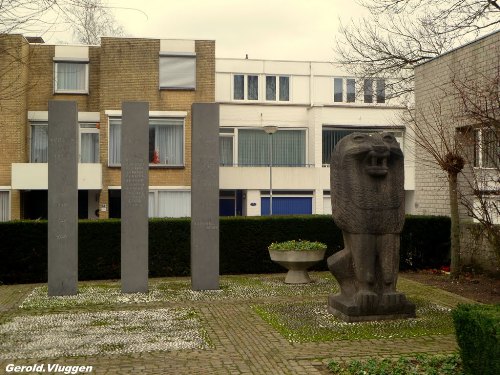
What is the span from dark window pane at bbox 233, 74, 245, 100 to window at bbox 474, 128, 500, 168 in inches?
741

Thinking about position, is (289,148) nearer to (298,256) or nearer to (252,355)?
(298,256)

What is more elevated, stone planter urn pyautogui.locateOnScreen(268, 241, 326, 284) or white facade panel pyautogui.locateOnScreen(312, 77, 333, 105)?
white facade panel pyautogui.locateOnScreen(312, 77, 333, 105)

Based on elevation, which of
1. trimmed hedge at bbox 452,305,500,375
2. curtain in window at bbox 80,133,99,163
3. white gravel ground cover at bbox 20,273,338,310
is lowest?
white gravel ground cover at bbox 20,273,338,310

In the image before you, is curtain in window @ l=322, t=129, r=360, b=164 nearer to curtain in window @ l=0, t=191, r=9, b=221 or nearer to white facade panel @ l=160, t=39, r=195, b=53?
white facade panel @ l=160, t=39, r=195, b=53

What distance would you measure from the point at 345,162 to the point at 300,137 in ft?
72.4

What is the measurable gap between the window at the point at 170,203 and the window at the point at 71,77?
19.3ft

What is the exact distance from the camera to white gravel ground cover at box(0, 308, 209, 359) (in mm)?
8125

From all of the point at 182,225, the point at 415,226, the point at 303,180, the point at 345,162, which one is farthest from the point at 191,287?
the point at 303,180

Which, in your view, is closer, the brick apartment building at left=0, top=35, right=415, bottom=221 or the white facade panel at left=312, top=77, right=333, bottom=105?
the brick apartment building at left=0, top=35, right=415, bottom=221

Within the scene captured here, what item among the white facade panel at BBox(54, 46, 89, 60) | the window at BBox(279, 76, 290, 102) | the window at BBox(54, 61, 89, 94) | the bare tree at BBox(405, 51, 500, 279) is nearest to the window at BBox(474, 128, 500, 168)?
the bare tree at BBox(405, 51, 500, 279)

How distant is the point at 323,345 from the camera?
8.26m

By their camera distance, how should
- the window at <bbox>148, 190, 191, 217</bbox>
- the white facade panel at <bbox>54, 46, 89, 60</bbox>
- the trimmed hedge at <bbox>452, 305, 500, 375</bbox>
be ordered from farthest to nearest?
the white facade panel at <bbox>54, 46, 89, 60</bbox> → the window at <bbox>148, 190, 191, 217</bbox> → the trimmed hedge at <bbox>452, 305, 500, 375</bbox>

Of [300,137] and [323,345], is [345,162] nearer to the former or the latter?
[323,345]

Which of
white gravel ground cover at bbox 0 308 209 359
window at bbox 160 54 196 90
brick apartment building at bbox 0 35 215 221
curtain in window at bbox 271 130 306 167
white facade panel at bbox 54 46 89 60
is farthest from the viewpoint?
curtain in window at bbox 271 130 306 167
